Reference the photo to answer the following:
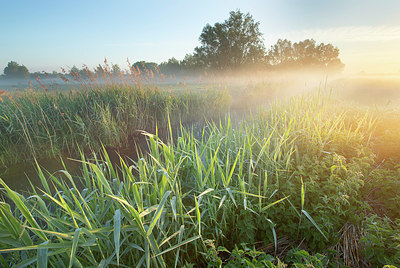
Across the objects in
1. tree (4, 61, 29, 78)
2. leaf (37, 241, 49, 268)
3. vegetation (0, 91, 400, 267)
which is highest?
tree (4, 61, 29, 78)

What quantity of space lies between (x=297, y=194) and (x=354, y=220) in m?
0.46

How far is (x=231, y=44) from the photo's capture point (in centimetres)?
2727

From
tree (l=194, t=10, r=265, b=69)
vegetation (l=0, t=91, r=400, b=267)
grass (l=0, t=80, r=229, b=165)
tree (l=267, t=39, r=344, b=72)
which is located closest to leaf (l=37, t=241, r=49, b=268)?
vegetation (l=0, t=91, r=400, b=267)

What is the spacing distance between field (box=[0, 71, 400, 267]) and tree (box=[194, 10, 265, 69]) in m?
23.7

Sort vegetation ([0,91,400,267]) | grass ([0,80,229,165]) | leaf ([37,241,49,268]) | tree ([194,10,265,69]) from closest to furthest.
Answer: leaf ([37,241,49,268]) → vegetation ([0,91,400,267]) → grass ([0,80,229,165]) → tree ([194,10,265,69])

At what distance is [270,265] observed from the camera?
1.02 m

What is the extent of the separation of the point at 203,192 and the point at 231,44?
29.3 m

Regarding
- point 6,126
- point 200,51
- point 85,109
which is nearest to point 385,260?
point 85,109

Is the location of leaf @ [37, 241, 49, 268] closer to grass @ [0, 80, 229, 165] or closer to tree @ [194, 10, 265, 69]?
grass @ [0, 80, 229, 165]

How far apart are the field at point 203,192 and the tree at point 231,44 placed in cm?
2369

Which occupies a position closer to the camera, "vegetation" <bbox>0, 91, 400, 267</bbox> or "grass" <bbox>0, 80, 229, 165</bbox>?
"vegetation" <bbox>0, 91, 400, 267</bbox>

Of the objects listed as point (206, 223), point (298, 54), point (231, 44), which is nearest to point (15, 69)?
point (231, 44)

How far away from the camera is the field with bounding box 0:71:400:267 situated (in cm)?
120

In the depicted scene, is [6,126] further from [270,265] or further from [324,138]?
[324,138]
